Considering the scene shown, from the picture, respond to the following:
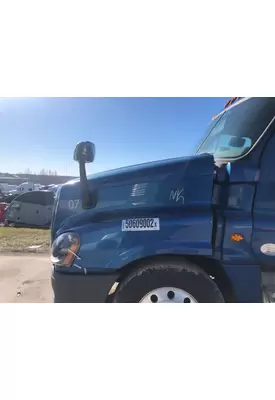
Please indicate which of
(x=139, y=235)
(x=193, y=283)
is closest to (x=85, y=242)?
(x=139, y=235)

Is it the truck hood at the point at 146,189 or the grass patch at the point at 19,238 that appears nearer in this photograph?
the truck hood at the point at 146,189

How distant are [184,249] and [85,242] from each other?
29.8 inches

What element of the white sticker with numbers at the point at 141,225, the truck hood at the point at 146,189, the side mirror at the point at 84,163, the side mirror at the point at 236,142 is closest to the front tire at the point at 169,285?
the white sticker with numbers at the point at 141,225

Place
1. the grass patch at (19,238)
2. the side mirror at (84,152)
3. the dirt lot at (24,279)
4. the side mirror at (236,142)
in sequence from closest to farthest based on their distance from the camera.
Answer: the side mirror at (84,152) < the side mirror at (236,142) < the dirt lot at (24,279) < the grass patch at (19,238)

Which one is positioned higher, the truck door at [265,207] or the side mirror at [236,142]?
the side mirror at [236,142]

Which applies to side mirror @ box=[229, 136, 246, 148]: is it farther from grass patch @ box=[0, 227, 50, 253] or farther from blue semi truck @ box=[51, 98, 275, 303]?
grass patch @ box=[0, 227, 50, 253]

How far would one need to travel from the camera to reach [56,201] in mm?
2020

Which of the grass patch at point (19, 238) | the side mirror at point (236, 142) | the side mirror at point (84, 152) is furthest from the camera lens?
the grass patch at point (19, 238)

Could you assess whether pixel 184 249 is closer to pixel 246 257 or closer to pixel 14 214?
pixel 246 257

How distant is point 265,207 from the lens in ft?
5.96

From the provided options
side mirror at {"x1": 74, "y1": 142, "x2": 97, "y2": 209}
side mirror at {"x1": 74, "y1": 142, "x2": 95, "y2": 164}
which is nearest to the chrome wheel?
side mirror at {"x1": 74, "y1": 142, "x2": 97, "y2": 209}

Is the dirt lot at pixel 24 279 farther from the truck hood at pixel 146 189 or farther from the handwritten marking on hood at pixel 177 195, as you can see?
the handwritten marking on hood at pixel 177 195

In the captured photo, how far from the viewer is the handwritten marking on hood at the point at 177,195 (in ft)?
6.04

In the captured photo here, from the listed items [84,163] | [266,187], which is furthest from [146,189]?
[266,187]
